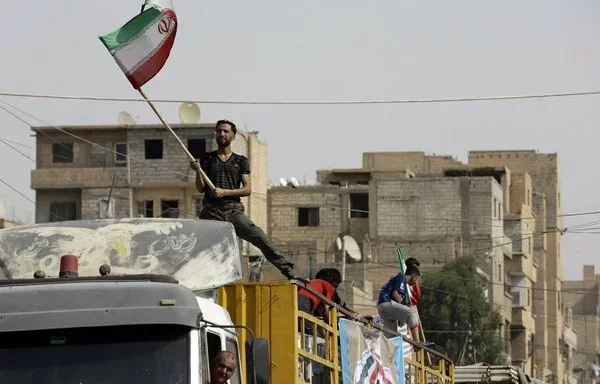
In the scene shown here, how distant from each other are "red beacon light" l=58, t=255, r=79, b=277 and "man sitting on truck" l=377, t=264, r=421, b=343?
748 centimetres

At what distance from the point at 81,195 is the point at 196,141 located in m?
7.06

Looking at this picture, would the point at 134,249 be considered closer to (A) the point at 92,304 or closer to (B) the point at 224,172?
(A) the point at 92,304

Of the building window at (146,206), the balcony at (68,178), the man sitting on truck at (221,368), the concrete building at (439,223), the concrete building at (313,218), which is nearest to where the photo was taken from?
the man sitting on truck at (221,368)

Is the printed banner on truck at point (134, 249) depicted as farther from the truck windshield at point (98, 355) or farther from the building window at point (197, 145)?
the building window at point (197, 145)

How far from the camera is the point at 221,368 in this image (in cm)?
970

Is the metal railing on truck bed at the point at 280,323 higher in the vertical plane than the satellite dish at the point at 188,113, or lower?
lower

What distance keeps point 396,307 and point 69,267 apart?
24.9ft

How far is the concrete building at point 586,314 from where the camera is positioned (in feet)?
443

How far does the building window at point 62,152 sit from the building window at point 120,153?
2568 millimetres

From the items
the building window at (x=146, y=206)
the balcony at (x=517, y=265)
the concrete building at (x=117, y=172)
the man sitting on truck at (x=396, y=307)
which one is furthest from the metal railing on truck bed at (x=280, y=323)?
the balcony at (x=517, y=265)

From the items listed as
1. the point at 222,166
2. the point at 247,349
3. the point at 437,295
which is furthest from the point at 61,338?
the point at 437,295

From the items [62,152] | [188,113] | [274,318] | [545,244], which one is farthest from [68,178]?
[274,318]

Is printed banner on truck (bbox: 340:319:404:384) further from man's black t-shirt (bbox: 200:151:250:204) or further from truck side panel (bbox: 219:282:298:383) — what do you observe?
man's black t-shirt (bbox: 200:151:250:204)

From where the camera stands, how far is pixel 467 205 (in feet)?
264
